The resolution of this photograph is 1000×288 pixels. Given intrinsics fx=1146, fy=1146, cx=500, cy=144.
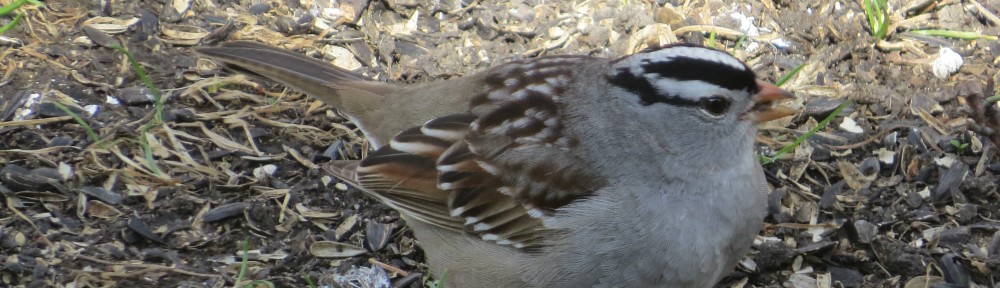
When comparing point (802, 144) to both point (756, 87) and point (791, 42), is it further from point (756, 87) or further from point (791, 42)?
point (756, 87)

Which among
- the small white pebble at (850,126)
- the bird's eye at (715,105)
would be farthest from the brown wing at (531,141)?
the small white pebble at (850,126)

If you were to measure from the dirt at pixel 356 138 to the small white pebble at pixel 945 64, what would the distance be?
0.04m

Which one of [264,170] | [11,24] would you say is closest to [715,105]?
[264,170]

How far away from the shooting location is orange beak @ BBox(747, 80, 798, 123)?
11.9 feet

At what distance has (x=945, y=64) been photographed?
5098 mm

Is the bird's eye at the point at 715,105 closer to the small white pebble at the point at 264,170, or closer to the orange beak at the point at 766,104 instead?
the orange beak at the point at 766,104

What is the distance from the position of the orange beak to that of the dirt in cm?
59

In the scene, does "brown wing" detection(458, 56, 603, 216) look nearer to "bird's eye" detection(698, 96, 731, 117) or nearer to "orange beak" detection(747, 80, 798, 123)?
"bird's eye" detection(698, 96, 731, 117)

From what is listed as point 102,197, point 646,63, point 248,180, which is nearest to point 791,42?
point 646,63

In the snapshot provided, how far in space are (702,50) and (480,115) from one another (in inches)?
34.2

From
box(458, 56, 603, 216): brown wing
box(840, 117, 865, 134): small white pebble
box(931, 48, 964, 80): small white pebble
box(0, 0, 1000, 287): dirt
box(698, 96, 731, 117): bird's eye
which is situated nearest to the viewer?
box(698, 96, 731, 117): bird's eye

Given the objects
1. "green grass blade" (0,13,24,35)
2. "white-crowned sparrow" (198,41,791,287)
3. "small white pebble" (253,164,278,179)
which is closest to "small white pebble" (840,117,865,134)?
"white-crowned sparrow" (198,41,791,287)

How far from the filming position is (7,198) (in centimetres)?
414

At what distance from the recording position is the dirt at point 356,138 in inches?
163
